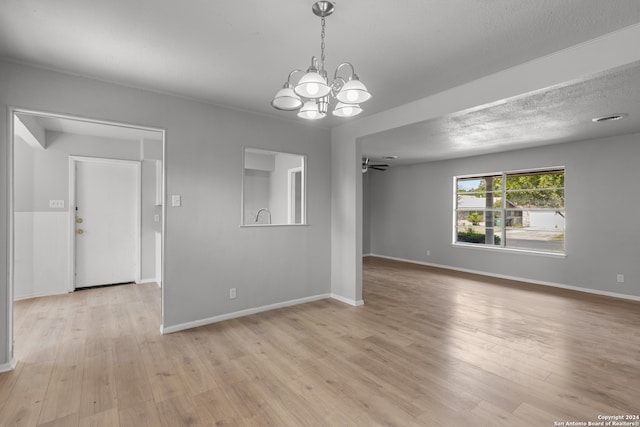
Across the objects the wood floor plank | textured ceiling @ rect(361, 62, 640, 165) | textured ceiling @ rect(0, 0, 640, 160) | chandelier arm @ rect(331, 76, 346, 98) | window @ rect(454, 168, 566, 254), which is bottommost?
the wood floor plank

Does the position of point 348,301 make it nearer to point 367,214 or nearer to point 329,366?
point 329,366

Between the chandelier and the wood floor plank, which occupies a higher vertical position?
the chandelier

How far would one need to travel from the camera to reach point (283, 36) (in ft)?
7.36

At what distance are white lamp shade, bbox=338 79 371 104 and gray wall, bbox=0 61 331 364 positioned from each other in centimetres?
219

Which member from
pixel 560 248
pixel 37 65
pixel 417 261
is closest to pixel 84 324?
pixel 37 65

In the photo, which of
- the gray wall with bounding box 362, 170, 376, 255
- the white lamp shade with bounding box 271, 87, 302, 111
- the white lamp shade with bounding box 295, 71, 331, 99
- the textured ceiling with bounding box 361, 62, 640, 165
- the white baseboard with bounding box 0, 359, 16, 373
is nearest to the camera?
the white lamp shade with bounding box 295, 71, 331, 99

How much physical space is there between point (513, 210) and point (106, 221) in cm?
747

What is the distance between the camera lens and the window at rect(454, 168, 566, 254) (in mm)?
5637

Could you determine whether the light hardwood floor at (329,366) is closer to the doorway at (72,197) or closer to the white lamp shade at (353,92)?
the doorway at (72,197)

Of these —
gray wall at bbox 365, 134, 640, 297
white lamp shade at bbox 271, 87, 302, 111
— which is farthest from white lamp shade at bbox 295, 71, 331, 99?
gray wall at bbox 365, 134, 640, 297

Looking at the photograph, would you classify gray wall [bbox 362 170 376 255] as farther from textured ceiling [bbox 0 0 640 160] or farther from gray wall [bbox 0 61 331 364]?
textured ceiling [bbox 0 0 640 160]

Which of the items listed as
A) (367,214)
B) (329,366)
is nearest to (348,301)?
(329,366)

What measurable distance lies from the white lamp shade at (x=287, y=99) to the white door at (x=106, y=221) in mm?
4304

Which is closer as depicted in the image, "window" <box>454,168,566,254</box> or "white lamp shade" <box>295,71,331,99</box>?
"white lamp shade" <box>295,71,331,99</box>
